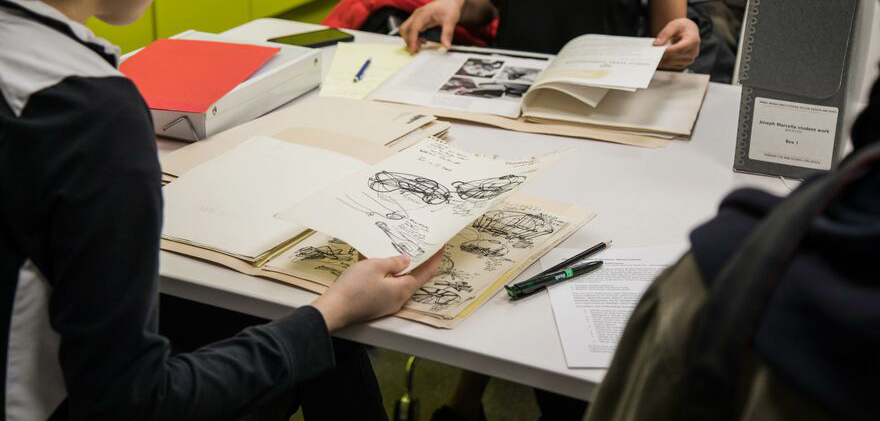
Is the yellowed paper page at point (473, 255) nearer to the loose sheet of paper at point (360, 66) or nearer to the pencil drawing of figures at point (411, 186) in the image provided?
the pencil drawing of figures at point (411, 186)

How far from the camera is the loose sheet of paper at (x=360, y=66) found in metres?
1.48

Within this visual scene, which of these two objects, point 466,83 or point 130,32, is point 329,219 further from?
point 130,32

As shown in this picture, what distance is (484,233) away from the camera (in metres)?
1.00

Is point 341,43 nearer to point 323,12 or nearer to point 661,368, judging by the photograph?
point 661,368

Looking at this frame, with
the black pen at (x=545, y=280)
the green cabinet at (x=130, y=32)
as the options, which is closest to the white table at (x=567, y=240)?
the black pen at (x=545, y=280)

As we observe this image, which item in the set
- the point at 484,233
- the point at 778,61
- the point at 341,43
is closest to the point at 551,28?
the point at 341,43

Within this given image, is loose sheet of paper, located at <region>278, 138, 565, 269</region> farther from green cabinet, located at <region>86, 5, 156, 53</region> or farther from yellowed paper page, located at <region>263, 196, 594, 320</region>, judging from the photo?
green cabinet, located at <region>86, 5, 156, 53</region>

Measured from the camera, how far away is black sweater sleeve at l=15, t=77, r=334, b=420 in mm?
658

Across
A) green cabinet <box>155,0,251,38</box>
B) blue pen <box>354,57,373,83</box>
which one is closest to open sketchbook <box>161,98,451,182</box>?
blue pen <box>354,57,373,83</box>

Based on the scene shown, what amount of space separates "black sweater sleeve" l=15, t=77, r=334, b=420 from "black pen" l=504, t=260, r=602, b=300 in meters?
0.34

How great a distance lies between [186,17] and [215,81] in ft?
5.08

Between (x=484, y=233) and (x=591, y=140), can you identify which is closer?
(x=484, y=233)

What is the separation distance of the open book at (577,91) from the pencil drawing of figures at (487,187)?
0.35m

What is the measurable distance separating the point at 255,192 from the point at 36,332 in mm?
378
